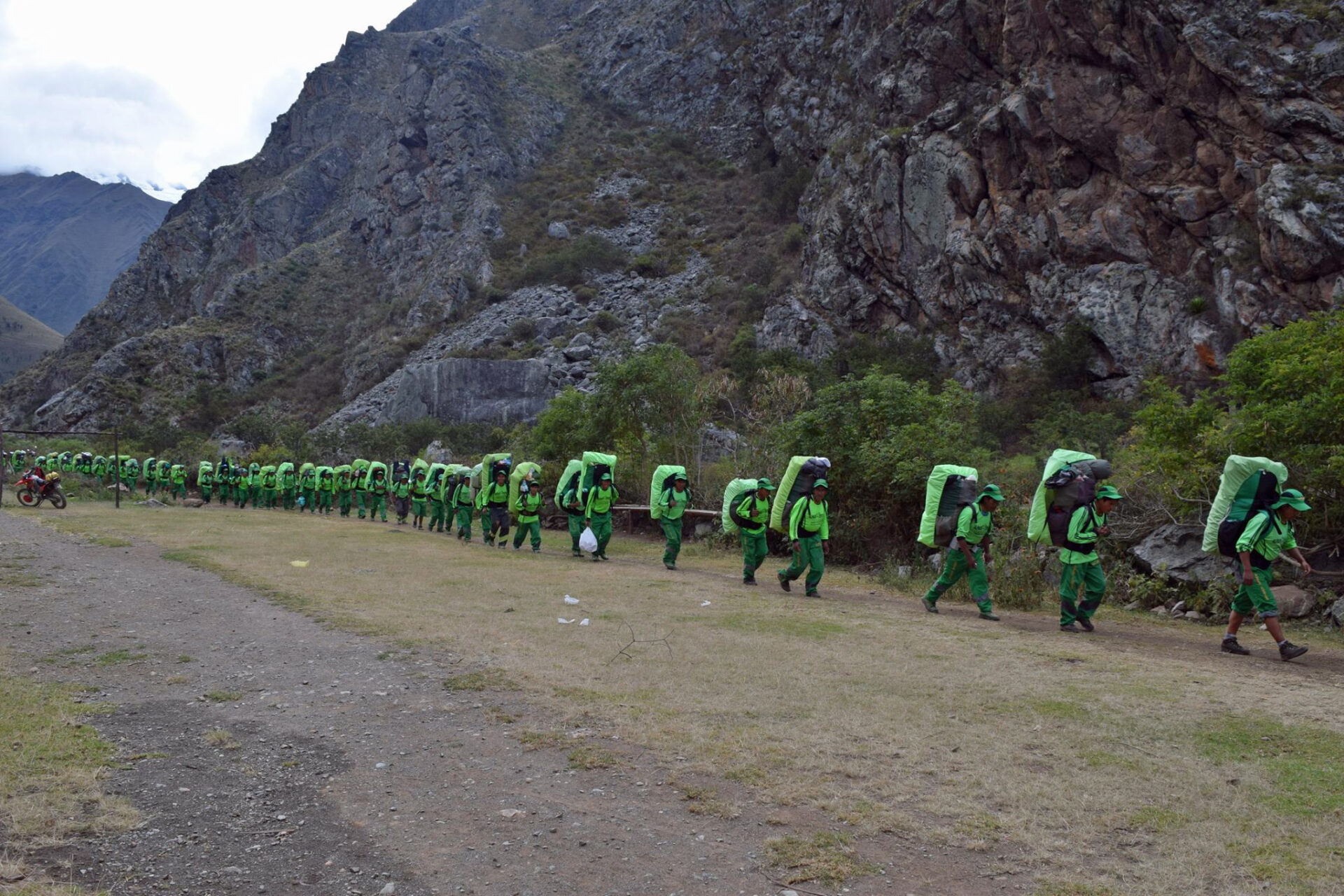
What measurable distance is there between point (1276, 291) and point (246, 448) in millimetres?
50916

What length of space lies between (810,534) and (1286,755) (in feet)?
23.7

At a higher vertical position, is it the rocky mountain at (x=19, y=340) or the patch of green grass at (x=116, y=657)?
the rocky mountain at (x=19, y=340)

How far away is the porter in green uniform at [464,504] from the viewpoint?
67.5 ft

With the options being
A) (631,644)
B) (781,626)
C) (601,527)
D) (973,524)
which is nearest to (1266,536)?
(973,524)

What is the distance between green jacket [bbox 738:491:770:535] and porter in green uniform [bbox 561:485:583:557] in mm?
3950

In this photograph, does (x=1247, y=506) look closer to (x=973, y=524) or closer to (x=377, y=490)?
(x=973, y=524)

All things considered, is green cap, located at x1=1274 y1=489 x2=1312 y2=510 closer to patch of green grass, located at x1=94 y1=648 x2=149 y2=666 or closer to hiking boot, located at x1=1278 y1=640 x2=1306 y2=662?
hiking boot, located at x1=1278 y1=640 x2=1306 y2=662

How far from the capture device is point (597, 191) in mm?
74250

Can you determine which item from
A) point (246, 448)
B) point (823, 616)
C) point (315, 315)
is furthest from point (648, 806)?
point (315, 315)

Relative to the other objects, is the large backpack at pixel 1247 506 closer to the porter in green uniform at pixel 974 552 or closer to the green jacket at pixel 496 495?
the porter in green uniform at pixel 974 552

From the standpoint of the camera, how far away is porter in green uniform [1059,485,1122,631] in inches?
353

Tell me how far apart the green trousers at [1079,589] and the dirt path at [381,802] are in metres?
6.18

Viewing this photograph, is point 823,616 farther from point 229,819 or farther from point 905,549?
point 229,819

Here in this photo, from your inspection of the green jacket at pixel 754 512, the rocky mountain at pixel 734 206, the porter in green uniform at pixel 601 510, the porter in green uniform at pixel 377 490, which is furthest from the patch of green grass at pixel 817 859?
the porter in green uniform at pixel 377 490
